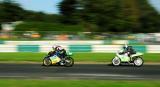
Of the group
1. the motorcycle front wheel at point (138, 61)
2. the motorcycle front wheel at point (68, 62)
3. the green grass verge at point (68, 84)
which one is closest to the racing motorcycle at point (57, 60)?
Answer: the motorcycle front wheel at point (68, 62)

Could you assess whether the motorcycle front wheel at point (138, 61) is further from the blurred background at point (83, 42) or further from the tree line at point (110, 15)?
the tree line at point (110, 15)

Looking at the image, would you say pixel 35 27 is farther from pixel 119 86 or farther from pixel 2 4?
pixel 119 86

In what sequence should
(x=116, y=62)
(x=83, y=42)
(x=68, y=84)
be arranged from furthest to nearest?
(x=83, y=42) < (x=116, y=62) < (x=68, y=84)

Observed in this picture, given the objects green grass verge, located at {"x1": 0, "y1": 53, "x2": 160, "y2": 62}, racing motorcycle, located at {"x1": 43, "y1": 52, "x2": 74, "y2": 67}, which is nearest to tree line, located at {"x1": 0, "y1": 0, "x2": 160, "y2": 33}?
green grass verge, located at {"x1": 0, "y1": 53, "x2": 160, "y2": 62}

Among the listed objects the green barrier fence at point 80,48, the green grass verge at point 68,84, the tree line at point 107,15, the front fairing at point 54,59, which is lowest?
the green grass verge at point 68,84

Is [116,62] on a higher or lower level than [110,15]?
lower

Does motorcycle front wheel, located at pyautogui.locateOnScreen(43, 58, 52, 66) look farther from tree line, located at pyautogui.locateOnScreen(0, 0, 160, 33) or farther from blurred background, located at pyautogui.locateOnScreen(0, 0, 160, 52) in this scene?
tree line, located at pyautogui.locateOnScreen(0, 0, 160, 33)

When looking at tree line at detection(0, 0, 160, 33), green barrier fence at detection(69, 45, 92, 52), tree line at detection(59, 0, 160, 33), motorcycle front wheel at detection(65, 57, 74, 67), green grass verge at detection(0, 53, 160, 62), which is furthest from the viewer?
tree line at detection(0, 0, 160, 33)

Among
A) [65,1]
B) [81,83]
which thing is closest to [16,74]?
[81,83]

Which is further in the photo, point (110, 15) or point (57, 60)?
point (110, 15)

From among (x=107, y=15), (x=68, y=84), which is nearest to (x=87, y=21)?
(x=107, y=15)

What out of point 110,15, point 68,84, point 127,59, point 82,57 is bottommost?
point 68,84

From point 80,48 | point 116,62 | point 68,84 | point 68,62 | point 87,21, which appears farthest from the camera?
point 87,21

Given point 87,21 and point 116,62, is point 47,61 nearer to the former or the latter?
point 116,62
